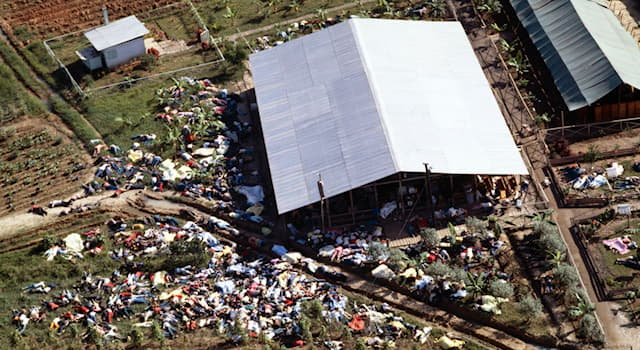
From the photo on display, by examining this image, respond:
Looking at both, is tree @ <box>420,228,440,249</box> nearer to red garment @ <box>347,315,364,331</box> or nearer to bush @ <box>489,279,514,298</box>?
bush @ <box>489,279,514,298</box>

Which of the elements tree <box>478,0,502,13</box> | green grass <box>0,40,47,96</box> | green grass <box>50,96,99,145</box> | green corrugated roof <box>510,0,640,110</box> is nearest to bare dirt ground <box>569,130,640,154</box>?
green corrugated roof <box>510,0,640,110</box>

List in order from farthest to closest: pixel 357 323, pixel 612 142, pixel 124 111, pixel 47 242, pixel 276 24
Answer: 1. pixel 276 24
2. pixel 124 111
3. pixel 612 142
4. pixel 47 242
5. pixel 357 323

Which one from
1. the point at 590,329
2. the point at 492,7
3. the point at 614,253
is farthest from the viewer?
the point at 492,7

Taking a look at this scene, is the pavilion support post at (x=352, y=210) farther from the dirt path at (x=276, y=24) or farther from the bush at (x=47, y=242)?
the dirt path at (x=276, y=24)

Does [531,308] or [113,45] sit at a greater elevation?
[113,45]

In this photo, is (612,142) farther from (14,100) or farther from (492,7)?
(14,100)

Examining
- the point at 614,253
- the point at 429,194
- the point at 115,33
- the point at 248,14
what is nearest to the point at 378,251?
the point at 429,194

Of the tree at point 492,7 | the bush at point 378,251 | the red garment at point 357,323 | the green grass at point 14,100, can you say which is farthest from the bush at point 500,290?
the green grass at point 14,100
